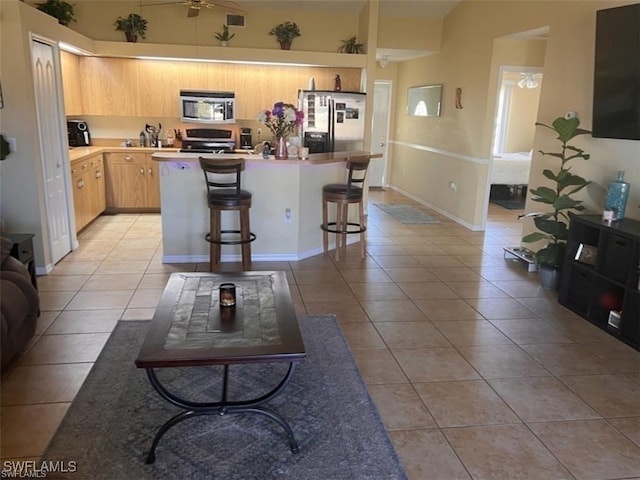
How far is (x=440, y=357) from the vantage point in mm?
3172

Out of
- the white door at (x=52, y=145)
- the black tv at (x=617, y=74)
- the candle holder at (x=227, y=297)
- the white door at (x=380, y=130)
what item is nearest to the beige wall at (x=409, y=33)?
the white door at (x=380, y=130)

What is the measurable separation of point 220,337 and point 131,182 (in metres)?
5.29

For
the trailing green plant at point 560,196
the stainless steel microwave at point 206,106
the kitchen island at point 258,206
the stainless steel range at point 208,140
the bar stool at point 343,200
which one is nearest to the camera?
the trailing green plant at point 560,196

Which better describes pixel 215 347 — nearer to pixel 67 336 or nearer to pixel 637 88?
pixel 67 336

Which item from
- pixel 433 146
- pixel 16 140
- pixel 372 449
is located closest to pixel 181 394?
pixel 372 449

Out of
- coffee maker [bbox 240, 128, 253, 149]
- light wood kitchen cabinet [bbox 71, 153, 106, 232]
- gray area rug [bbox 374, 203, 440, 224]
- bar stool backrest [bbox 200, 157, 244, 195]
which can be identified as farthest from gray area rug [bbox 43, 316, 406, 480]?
coffee maker [bbox 240, 128, 253, 149]

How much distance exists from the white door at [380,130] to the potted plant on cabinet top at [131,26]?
4.29 m

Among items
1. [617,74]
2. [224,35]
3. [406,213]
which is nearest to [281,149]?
[224,35]

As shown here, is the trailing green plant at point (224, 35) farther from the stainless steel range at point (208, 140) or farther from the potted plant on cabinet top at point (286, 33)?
the stainless steel range at point (208, 140)

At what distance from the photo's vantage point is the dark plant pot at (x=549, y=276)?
4395 mm

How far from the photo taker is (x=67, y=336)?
129 inches

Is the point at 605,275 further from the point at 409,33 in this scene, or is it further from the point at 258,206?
the point at 409,33

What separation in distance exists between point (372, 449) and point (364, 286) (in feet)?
7.22

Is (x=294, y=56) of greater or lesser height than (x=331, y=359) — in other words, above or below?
above
